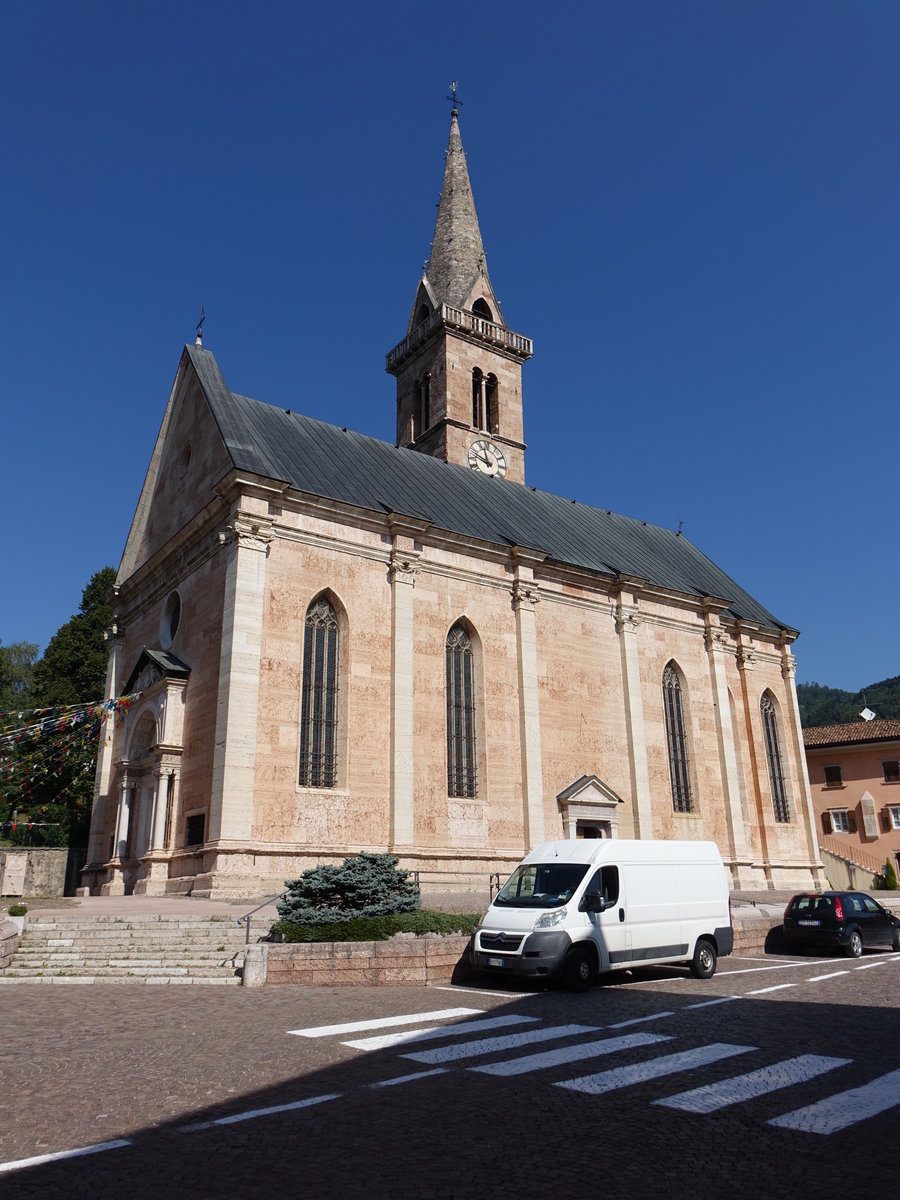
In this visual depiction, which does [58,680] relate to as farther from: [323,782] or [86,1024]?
[86,1024]

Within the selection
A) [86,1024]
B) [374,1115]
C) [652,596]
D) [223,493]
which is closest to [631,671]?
[652,596]

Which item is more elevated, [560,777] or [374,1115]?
[560,777]

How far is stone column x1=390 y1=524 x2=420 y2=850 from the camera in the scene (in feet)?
83.5

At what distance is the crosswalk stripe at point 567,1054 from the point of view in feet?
27.5

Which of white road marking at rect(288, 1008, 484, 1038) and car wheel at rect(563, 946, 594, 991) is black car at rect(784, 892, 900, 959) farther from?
white road marking at rect(288, 1008, 484, 1038)

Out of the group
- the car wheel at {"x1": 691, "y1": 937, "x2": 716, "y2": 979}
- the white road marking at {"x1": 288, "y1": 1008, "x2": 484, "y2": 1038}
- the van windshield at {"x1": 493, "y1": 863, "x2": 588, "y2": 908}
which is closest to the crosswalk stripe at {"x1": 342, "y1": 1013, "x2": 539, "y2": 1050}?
the white road marking at {"x1": 288, "y1": 1008, "x2": 484, "y2": 1038}

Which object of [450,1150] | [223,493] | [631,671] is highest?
[223,493]

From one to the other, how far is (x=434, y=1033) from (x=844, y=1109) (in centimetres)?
468

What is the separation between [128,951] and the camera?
15922 mm

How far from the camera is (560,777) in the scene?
2978cm

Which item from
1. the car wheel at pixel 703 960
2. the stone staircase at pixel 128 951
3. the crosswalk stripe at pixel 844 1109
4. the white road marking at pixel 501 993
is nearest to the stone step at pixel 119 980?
the stone staircase at pixel 128 951

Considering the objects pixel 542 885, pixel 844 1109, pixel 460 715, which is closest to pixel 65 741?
pixel 460 715

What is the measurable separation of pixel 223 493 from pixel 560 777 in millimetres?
13912

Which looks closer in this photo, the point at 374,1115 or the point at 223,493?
the point at 374,1115
